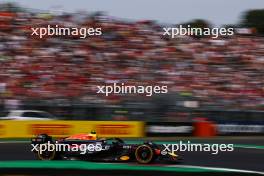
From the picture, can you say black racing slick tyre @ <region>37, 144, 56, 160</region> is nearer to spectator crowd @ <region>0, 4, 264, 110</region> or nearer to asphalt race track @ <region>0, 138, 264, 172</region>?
asphalt race track @ <region>0, 138, 264, 172</region>

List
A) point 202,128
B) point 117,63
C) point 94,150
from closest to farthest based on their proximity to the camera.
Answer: point 94,150 < point 202,128 < point 117,63

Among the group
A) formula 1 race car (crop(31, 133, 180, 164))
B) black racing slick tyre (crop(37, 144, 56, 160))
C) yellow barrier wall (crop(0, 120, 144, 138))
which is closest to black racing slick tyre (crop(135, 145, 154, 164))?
formula 1 race car (crop(31, 133, 180, 164))

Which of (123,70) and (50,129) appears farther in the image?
(123,70)

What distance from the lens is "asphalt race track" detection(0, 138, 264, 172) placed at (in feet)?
32.4

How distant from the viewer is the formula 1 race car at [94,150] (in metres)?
8.95

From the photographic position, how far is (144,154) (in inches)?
352

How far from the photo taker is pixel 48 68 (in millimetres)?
17203

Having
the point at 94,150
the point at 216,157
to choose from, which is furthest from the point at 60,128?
the point at 94,150

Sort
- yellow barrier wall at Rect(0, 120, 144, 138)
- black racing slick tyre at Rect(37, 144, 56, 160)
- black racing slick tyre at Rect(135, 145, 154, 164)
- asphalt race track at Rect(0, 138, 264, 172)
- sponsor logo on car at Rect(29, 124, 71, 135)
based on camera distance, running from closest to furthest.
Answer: black racing slick tyre at Rect(135, 145, 154, 164), black racing slick tyre at Rect(37, 144, 56, 160), asphalt race track at Rect(0, 138, 264, 172), yellow barrier wall at Rect(0, 120, 144, 138), sponsor logo on car at Rect(29, 124, 71, 135)

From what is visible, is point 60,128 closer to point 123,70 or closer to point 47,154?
point 123,70

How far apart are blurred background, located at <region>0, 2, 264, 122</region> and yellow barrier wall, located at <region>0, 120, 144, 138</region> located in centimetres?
46

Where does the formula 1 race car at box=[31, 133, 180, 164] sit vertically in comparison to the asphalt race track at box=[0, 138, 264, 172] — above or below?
above

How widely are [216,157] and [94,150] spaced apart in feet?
10.4

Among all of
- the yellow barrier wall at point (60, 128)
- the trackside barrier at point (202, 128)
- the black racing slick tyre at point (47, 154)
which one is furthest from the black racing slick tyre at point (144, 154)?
the trackside barrier at point (202, 128)
